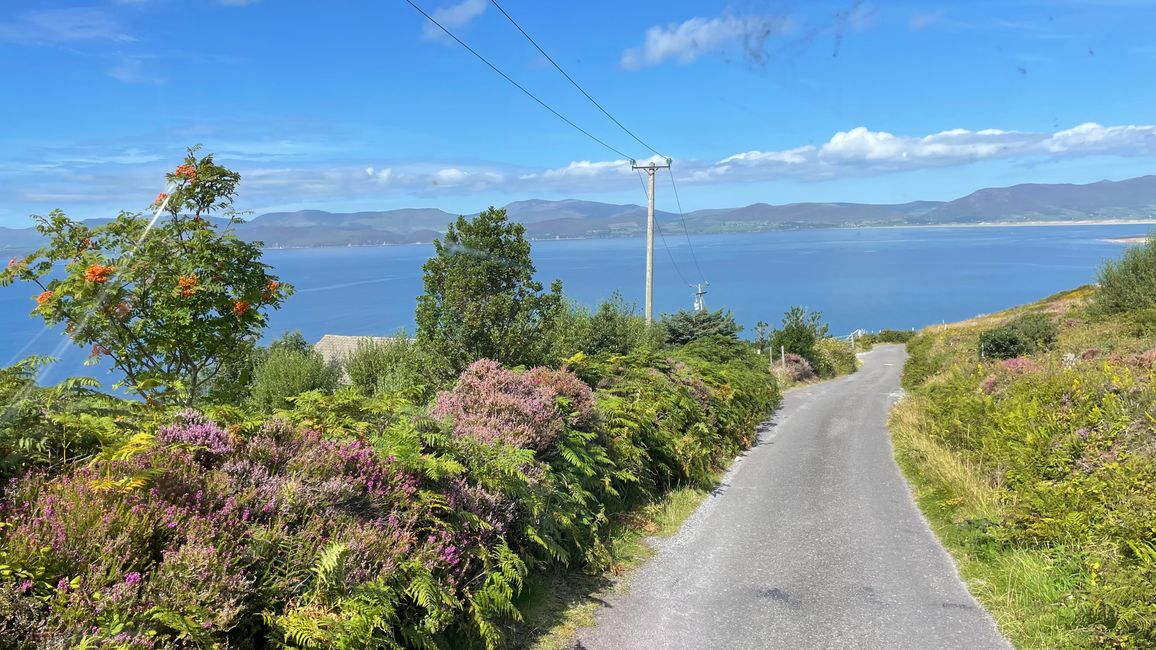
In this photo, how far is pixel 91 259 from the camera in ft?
24.1

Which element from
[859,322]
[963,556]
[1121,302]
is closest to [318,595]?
[963,556]

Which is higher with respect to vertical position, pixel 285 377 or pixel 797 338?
pixel 285 377

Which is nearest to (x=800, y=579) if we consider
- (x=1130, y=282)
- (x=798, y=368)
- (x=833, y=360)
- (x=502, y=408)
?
(x=502, y=408)

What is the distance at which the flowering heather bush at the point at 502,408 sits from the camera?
645 cm

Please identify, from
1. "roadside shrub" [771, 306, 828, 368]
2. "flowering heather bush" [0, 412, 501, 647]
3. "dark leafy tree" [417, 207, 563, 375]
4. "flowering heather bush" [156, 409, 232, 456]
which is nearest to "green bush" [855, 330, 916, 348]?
"roadside shrub" [771, 306, 828, 368]

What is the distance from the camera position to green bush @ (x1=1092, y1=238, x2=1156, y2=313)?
26484mm

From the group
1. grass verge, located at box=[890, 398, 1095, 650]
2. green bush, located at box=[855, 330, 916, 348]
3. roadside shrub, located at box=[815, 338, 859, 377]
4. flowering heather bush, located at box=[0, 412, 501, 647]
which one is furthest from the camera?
green bush, located at box=[855, 330, 916, 348]

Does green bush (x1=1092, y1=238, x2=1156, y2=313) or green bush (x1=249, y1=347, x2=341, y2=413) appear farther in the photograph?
green bush (x1=1092, y1=238, x2=1156, y2=313)

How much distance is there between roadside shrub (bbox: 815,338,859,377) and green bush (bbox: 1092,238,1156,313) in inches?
595

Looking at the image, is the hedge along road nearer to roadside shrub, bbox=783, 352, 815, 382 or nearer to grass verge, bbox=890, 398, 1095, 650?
grass verge, bbox=890, 398, 1095, 650

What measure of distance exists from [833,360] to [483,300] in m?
39.9

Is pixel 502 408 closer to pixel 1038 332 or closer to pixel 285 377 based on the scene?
pixel 285 377

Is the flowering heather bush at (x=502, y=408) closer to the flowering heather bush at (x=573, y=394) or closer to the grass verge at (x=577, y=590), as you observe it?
the flowering heather bush at (x=573, y=394)

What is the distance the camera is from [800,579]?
22.2 ft
